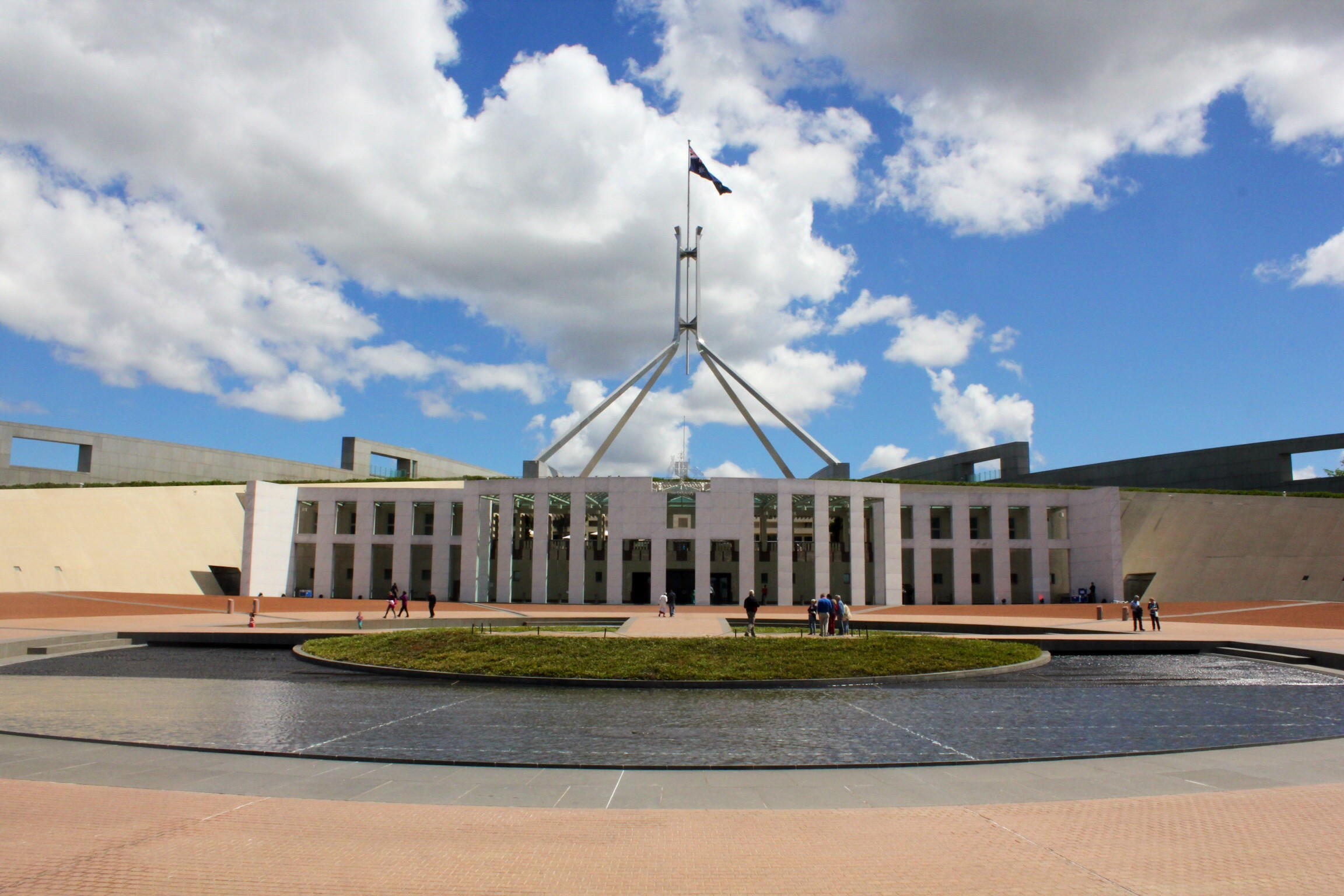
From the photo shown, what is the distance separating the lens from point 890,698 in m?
14.1

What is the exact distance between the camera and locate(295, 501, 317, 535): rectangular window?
50438 mm

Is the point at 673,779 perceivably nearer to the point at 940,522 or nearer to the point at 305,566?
the point at 305,566

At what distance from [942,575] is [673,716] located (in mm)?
44876

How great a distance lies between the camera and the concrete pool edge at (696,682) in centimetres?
1559

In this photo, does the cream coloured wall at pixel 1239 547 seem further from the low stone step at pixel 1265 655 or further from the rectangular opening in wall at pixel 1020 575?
the low stone step at pixel 1265 655

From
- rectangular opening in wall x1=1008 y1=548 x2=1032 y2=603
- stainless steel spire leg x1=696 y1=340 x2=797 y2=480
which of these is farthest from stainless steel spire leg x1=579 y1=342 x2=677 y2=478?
rectangular opening in wall x1=1008 y1=548 x2=1032 y2=603

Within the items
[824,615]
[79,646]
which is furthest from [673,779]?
[79,646]

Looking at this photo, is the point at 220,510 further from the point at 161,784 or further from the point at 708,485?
the point at 161,784

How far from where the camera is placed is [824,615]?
23.9 metres

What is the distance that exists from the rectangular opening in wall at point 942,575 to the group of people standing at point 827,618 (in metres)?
29.8

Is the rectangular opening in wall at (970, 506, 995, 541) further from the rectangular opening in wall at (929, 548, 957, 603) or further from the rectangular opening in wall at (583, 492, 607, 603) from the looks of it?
the rectangular opening in wall at (583, 492, 607, 603)

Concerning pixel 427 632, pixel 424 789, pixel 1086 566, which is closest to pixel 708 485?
pixel 1086 566

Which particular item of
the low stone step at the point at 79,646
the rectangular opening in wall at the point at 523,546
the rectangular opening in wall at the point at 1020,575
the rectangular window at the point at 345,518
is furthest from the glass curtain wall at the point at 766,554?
the low stone step at the point at 79,646

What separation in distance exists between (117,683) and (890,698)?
13388 millimetres
